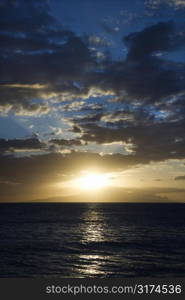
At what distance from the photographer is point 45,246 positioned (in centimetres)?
5078

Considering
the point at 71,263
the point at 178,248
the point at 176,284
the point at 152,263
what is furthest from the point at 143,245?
the point at 176,284

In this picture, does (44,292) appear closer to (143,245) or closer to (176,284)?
(176,284)

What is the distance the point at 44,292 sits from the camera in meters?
17.9

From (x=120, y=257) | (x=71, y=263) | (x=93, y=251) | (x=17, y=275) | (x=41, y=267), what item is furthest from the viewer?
(x=93, y=251)

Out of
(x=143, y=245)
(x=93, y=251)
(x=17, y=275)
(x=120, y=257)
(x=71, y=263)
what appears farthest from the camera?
(x=143, y=245)

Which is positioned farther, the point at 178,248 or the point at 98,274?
the point at 178,248

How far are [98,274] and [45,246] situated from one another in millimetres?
19875

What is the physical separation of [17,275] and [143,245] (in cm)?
2742

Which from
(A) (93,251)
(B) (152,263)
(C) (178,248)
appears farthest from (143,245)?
(B) (152,263)

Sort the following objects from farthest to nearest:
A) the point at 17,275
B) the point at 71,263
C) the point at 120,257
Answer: the point at 120,257, the point at 71,263, the point at 17,275

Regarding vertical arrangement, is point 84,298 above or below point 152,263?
above

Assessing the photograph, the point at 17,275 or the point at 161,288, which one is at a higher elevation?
the point at 161,288

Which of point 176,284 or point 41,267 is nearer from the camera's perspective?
point 176,284

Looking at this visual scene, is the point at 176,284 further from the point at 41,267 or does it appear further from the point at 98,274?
the point at 41,267
